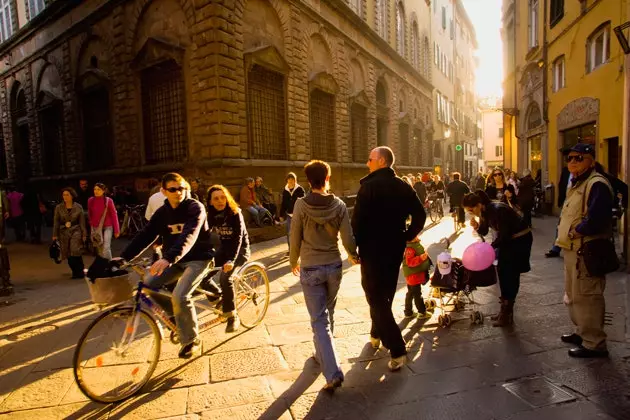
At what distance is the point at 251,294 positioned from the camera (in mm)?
4848

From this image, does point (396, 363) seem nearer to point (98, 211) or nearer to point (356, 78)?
point (98, 211)

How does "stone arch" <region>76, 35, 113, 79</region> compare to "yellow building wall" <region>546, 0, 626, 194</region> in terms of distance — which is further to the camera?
"stone arch" <region>76, 35, 113, 79</region>

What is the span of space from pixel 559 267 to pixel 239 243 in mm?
5794

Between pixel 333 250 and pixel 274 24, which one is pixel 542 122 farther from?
pixel 333 250

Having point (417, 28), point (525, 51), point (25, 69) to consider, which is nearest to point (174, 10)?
point (25, 69)

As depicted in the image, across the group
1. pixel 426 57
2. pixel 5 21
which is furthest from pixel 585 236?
pixel 426 57

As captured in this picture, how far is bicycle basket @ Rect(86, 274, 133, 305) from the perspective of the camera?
3.09 meters

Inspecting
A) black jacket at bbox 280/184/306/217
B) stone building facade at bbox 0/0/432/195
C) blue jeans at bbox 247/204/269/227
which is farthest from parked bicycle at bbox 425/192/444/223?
black jacket at bbox 280/184/306/217

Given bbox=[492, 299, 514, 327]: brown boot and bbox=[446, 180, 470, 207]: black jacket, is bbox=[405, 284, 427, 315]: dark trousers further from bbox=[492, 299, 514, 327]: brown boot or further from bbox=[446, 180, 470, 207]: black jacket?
bbox=[446, 180, 470, 207]: black jacket

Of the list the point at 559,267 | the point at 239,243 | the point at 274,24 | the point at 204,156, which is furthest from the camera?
the point at 274,24

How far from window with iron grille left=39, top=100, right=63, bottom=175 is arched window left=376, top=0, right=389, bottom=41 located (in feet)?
56.5

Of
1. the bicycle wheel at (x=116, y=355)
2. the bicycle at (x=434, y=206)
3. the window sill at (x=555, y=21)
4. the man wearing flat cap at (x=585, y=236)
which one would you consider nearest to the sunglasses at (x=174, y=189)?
the bicycle wheel at (x=116, y=355)

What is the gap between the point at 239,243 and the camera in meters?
4.52

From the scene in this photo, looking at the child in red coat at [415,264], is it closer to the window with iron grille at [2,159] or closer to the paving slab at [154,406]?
the paving slab at [154,406]
